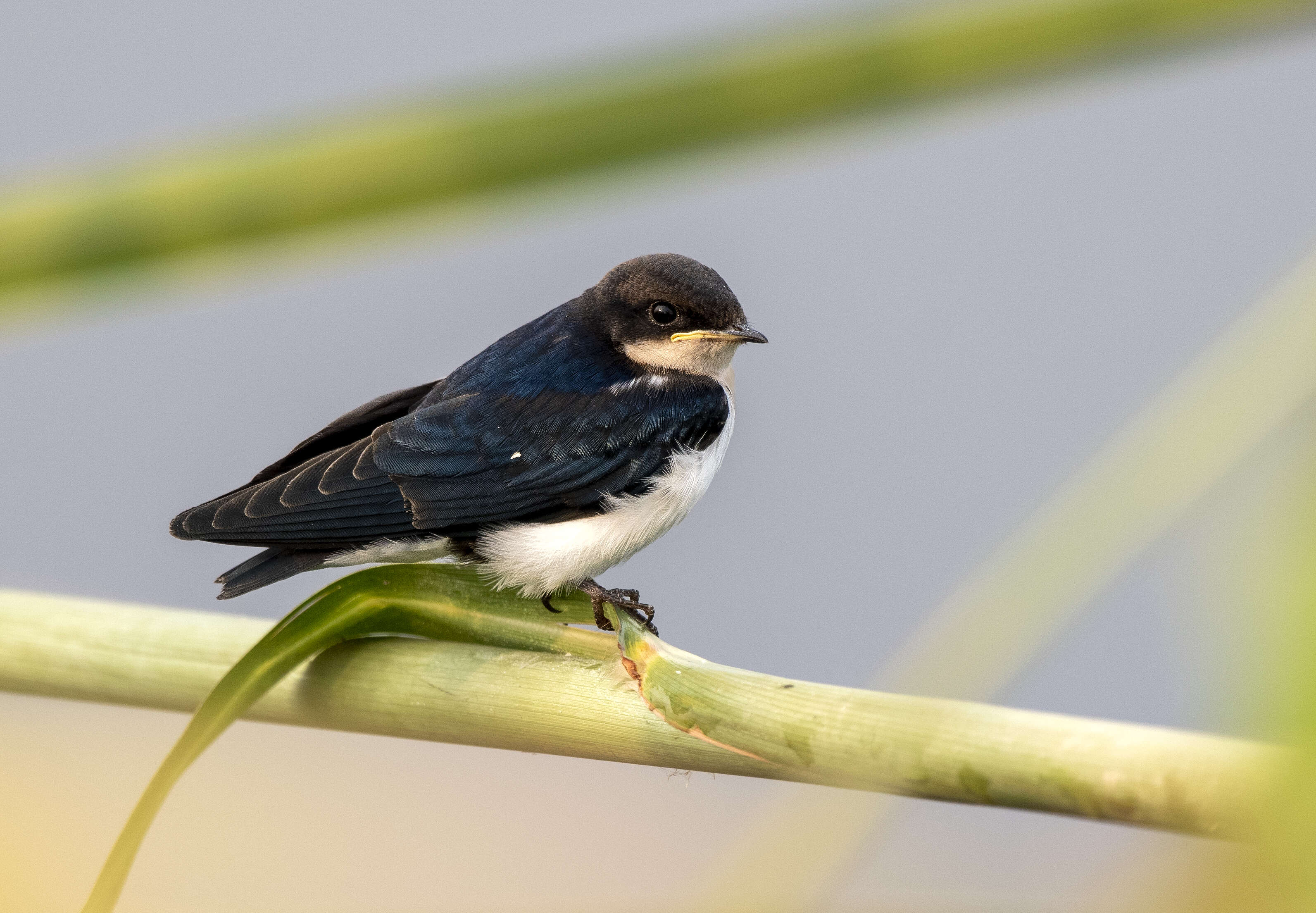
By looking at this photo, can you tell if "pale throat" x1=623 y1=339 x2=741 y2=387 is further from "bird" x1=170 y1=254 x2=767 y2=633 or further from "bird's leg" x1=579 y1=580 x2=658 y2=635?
"bird's leg" x1=579 y1=580 x2=658 y2=635

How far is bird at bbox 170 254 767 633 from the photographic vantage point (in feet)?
3.89

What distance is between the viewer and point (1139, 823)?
35cm

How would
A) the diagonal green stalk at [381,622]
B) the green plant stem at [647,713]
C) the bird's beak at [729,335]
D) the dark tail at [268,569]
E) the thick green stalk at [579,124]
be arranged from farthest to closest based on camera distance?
1. the bird's beak at [729,335]
2. the dark tail at [268,569]
3. the diagonal green stalk at [381,622]
4. the thick green stalk at [579,124]
5. the green plant stem at [647,713]

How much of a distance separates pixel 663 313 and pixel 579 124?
881 millimetres

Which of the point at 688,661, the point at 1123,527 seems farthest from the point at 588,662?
the point at 1123,527

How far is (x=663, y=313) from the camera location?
143 cm

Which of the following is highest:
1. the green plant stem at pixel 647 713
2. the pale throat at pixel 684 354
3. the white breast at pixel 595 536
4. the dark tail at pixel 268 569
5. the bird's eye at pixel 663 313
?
the bird's eye at pixel 663 313

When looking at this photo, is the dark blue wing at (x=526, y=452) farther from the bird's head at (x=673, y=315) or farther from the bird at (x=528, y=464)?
the bird's head at (x=673, y=315)

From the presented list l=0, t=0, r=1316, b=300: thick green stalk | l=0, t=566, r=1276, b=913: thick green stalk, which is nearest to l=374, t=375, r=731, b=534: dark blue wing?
l=0, t=566, r=1276, b=913: thick green stalk

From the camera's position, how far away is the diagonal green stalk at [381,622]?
2.20 feet

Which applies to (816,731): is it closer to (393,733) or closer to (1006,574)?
(1006,574)

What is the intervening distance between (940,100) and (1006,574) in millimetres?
310

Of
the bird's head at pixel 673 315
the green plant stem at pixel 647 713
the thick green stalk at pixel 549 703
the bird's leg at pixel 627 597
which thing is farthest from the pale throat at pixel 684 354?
the green plant stem at pixel 647 713

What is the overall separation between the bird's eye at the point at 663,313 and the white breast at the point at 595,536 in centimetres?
14
